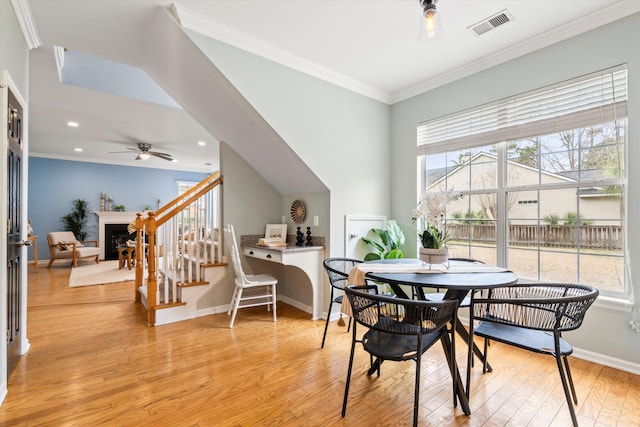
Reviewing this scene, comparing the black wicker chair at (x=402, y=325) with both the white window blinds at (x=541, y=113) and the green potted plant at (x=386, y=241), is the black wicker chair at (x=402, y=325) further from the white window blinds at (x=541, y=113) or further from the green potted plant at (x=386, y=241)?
the white window blinds at (x=541, y=113)

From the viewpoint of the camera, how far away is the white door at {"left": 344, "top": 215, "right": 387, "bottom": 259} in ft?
11.8

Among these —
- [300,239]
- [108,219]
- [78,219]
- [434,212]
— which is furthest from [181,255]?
[78,219]

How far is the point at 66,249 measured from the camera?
6930mm

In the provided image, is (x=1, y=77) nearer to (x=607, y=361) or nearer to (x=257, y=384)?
(x=257, y=384)

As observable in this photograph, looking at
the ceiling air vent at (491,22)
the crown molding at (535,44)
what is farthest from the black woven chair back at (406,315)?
the crown molding at (535,44)

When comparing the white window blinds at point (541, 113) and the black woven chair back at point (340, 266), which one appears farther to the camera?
the black woven chair back at point (340, 266)

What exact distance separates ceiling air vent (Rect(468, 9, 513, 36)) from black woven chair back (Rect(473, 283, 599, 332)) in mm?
2096

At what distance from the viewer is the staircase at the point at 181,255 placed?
330cm

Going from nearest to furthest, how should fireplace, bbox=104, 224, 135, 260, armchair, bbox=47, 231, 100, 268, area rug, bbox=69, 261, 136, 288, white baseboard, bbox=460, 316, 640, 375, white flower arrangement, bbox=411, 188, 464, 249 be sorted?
white flower arrangement, bbox=411, 188, 464, 249
white baseboard, bbox=460, 316, 640, 375
area rug, bbox=69, 261, 136, 288
armchair, bbox=47, 231, 100, 268
fireplace, bbox=104, 224, 135, 260

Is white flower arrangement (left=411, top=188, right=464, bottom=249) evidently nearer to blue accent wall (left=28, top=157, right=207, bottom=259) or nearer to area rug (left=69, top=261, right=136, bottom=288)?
area rug (left=69, top=261, right=136, bottom=288)

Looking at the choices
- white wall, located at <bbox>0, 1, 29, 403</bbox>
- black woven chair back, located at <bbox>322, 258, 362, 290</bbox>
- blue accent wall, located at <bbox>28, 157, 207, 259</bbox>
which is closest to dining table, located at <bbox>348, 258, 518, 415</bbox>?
black woven chair back, located at <bbox>322, 258, 362, 290</bbox>

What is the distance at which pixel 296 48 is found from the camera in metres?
2.96

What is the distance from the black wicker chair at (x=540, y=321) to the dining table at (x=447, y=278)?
0.37 feet

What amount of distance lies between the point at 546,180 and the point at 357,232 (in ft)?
6.30
